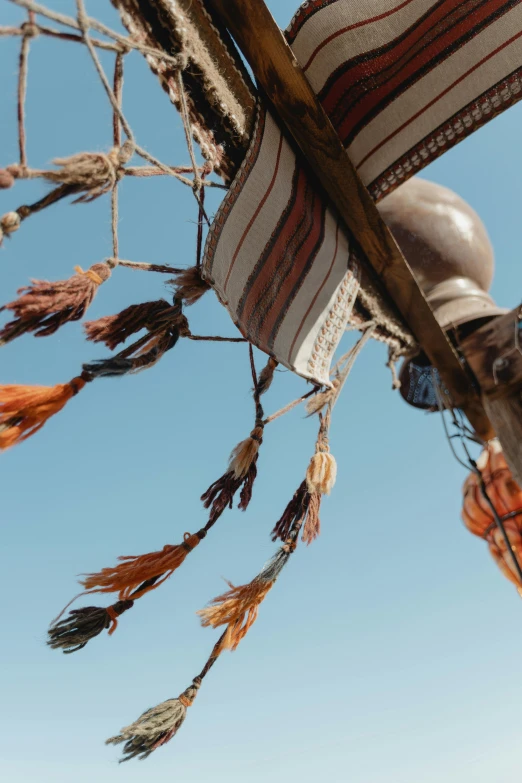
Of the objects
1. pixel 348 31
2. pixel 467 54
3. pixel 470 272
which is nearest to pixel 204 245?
pixel 348 31

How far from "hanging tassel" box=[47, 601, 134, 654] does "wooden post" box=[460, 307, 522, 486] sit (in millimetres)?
2042

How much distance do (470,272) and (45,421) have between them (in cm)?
299

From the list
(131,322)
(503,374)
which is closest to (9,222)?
(131,322)

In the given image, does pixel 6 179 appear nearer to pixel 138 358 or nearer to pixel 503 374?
pixel 138 358

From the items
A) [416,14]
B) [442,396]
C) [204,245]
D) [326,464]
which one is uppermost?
[416,14]

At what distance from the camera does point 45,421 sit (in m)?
1.22

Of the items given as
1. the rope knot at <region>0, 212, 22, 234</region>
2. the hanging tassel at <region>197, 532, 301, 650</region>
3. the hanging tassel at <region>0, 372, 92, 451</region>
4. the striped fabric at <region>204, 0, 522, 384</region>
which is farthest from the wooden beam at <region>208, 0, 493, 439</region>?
the hanging tassel at <region>197, 532, 301, 650</region>

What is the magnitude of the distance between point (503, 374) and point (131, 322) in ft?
7.00

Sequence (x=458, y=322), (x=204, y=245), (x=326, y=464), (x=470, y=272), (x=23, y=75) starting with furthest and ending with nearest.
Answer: (x=470, y=272), (x=458, y=322), (x=326, y=464), (x=204, y=245), (x=23, y=75)

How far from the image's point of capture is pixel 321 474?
209cm

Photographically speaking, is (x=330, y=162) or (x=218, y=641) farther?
(x=330, y=162)

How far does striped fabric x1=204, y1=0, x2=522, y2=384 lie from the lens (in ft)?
5.87

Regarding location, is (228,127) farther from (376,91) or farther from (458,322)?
(458,322)

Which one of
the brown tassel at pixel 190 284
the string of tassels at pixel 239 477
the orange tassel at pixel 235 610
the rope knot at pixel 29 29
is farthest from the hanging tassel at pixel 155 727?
the rope knot at pixel 29 29
